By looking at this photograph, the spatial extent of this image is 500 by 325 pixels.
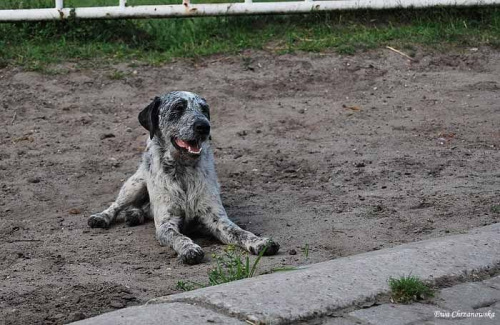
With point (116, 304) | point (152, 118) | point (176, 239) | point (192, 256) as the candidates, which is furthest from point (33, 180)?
point (116, 304)

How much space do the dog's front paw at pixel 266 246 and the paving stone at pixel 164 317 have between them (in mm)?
1503

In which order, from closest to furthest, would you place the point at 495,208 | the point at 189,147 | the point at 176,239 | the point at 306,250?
the point at 306,250 → the point at 176,239 → the point at 495,208 → the point at 189,147

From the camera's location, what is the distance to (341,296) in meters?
4.69

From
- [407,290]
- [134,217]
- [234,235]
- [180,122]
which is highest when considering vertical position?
[180,122]

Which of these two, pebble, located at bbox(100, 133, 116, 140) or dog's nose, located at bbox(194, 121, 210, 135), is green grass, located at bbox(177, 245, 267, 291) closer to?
dog's nose, located at bbox(194, 121, 210, 135)

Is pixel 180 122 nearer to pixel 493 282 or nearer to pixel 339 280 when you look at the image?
pixel 339 280

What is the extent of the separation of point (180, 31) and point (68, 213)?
362cm

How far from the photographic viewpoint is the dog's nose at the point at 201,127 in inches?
268

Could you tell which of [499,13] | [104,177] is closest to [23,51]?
[104,177]

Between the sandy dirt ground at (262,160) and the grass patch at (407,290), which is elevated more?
the grass patch at (407,290)

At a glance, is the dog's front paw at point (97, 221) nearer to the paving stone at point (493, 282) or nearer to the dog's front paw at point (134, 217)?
the dog's front paw at point (134, 217)

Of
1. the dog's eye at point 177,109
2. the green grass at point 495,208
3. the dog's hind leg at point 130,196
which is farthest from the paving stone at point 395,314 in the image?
the dog's hind leg at point 130,196

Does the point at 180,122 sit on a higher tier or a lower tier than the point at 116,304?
higher

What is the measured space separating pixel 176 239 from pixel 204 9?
13.6 ft
